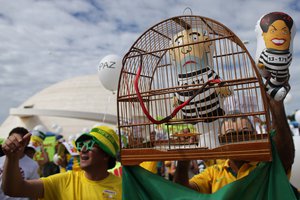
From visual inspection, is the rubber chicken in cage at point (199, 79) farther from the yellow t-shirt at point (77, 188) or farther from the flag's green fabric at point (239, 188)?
the yellow t-shirt at point (77, 188)

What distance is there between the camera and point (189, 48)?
1.95 m

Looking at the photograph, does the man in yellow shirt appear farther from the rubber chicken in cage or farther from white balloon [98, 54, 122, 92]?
white balloon [98, 54, 122, 92]

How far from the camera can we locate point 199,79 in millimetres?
1906

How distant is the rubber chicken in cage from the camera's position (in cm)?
185

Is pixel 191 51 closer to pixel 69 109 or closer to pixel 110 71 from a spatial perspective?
pixel 110 71

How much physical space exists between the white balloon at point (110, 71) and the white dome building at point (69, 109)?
2211 cm

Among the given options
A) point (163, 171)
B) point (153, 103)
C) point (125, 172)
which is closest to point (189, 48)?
point (153, 103)

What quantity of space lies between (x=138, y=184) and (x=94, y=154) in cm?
69

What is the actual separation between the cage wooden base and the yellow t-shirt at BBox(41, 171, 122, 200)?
0.61m

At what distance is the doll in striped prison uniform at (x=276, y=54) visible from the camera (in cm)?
152

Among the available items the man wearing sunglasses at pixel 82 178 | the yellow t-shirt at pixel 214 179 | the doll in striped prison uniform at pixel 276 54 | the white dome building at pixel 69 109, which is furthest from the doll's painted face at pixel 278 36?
the white dome building at pixel 69 109

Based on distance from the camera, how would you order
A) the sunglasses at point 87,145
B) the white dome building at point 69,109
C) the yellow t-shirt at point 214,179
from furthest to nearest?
the white dome building at point 69,109, the sunglasses at point 87,145, the yellow t-shirt at point 214,179

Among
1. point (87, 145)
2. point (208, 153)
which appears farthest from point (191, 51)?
point (87, 145)

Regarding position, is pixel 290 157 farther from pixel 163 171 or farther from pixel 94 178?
pixel 163 171
